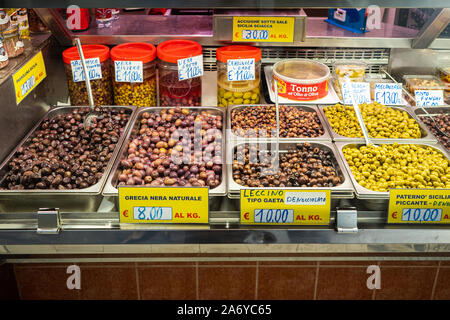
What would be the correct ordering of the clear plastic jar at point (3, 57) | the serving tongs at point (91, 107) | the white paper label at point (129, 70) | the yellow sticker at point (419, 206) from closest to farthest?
the yellow sticker at point (419, 206), the clear plastic jar at point (3, 57), the serving tongs at point (91, 107), the white paper label at point (129, 70)

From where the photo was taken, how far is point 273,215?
1.64 m

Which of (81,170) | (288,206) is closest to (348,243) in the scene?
(288,206)

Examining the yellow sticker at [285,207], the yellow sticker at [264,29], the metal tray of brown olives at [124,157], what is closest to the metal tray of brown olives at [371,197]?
the yellow sticker at [285,207]

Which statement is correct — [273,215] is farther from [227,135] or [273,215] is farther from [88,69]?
[88,69]

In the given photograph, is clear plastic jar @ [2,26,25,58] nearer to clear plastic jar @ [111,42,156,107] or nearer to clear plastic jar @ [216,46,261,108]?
clear plastic jar @ [111,42,156,107]

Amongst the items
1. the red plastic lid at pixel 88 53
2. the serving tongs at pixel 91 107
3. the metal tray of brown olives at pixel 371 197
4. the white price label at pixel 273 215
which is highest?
the red plastic lid at pixel 88 53

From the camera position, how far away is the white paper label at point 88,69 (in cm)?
223

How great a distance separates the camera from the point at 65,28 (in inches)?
93.4

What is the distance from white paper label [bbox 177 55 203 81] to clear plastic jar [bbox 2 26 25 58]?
73cm

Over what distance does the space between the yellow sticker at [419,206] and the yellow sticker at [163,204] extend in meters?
0.68

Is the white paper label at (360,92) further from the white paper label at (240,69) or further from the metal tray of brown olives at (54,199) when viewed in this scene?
the metal tray of brown olives at (54,199)

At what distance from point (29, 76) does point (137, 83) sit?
0.51 meters

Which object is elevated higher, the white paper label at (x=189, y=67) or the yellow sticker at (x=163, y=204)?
the white paper label at (x=189, y=67)
